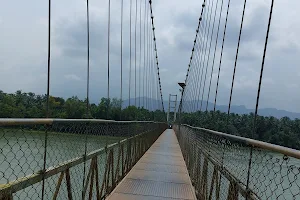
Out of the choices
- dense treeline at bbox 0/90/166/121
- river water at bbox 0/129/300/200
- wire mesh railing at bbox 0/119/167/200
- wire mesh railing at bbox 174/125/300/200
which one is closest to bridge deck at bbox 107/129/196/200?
wire mesh railing at bbox 0/119/167/200

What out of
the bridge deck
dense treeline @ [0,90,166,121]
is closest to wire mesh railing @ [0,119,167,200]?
the bridge deck

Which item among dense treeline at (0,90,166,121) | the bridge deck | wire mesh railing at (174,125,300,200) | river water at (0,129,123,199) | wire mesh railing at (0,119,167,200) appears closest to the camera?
wire mesh railing at (174,125,300,200)

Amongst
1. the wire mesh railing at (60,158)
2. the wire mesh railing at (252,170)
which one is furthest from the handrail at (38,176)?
the wire mesh railing at (252,170)

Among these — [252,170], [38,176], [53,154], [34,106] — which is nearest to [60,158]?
[53,154]

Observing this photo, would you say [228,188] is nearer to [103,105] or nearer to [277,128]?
[277,128]

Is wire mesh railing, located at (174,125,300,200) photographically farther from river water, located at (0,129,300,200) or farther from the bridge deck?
the bridge deck

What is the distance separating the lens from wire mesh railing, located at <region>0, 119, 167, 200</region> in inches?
62.7

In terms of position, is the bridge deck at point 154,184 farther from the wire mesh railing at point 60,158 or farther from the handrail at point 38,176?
the handrail at point 38,176

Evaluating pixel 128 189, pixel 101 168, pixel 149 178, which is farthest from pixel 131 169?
pixel 101 168

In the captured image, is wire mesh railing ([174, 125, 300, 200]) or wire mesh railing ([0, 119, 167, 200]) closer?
wire mesh railing ([174, 125, 300, 200])

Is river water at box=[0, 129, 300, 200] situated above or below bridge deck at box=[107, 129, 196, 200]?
above

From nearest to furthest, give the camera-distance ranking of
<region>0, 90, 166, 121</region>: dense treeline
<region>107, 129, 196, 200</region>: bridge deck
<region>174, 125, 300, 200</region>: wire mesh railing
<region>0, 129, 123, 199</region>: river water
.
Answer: <region>174, 125, 300, 200</region>: wire mesh railing < <region>0, 129, 123, 199</region>: river water < <region>107, 129, 196, 200</region>: bridge deck < <region>0, 90, 166, 121</region>: dense treeline

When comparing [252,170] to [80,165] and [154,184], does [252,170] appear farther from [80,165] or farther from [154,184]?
[154,184]

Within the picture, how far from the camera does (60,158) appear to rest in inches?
93.8
